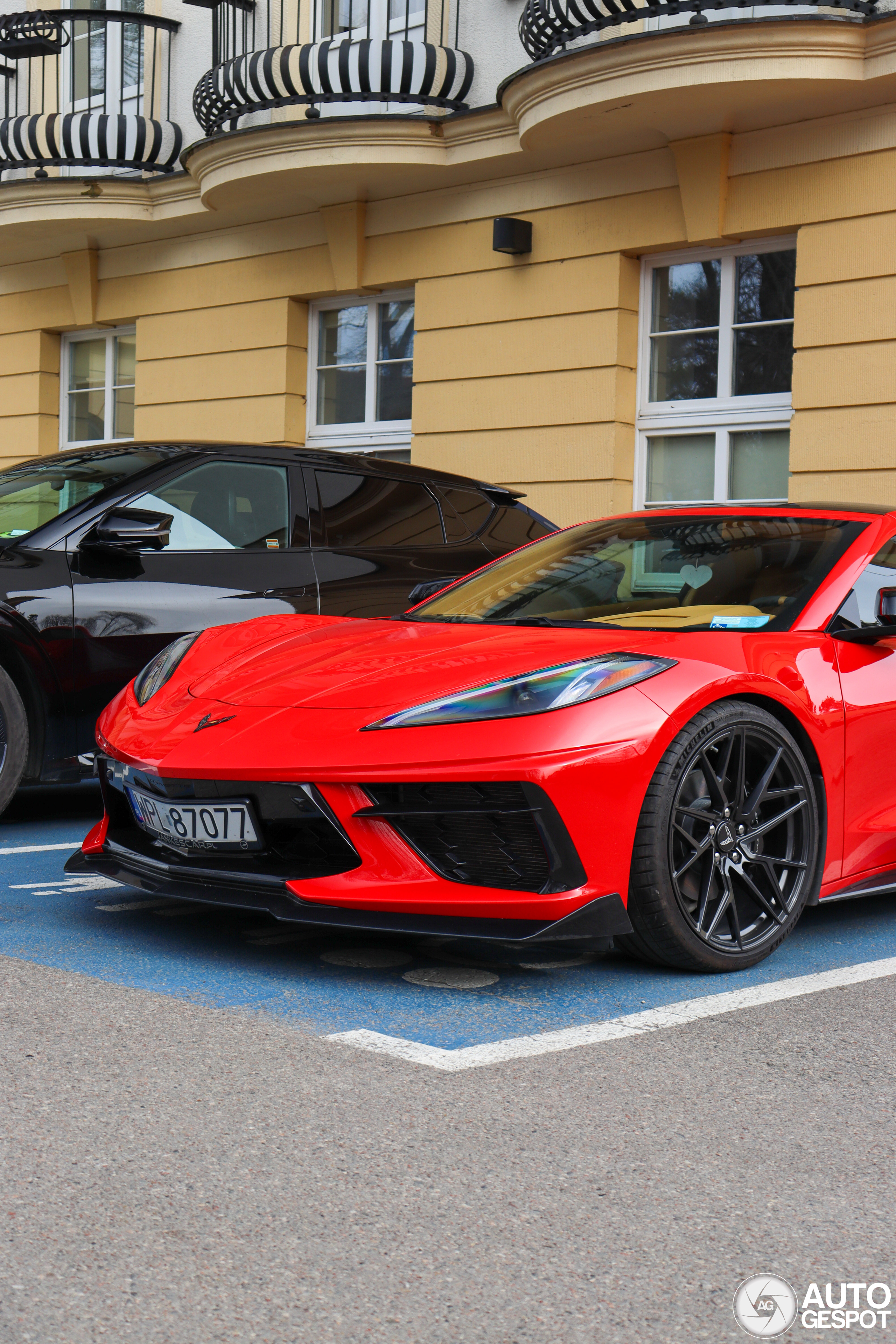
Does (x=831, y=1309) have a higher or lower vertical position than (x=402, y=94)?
lower

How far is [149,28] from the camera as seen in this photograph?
1455 cm

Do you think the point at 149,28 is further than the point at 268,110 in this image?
Yes

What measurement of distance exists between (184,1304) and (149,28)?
14660 mm

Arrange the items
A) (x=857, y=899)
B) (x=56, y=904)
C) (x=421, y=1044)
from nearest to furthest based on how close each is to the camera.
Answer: (x=421, y=1044) < (x=56, y=904) < (x=857, y=899)

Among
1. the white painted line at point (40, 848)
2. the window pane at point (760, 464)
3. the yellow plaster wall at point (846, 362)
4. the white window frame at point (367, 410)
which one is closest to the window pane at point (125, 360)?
the white window frame at point (367, 410)

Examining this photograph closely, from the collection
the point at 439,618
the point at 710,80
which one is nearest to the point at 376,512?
the point at 439,618

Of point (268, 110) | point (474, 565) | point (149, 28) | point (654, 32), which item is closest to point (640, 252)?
point (654, 32)

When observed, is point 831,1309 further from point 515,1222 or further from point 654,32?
point 654,32

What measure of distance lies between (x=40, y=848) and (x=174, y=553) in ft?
4.38

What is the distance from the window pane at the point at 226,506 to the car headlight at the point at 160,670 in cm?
143

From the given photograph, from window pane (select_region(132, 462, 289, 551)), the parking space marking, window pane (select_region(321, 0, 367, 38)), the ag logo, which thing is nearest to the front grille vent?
the ag logo

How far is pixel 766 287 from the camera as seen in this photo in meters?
10.8

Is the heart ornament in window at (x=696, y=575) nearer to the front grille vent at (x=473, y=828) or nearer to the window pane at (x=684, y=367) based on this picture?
the front grille vent at (x=473, y=828)

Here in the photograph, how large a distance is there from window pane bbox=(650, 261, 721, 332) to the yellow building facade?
0.02 m
